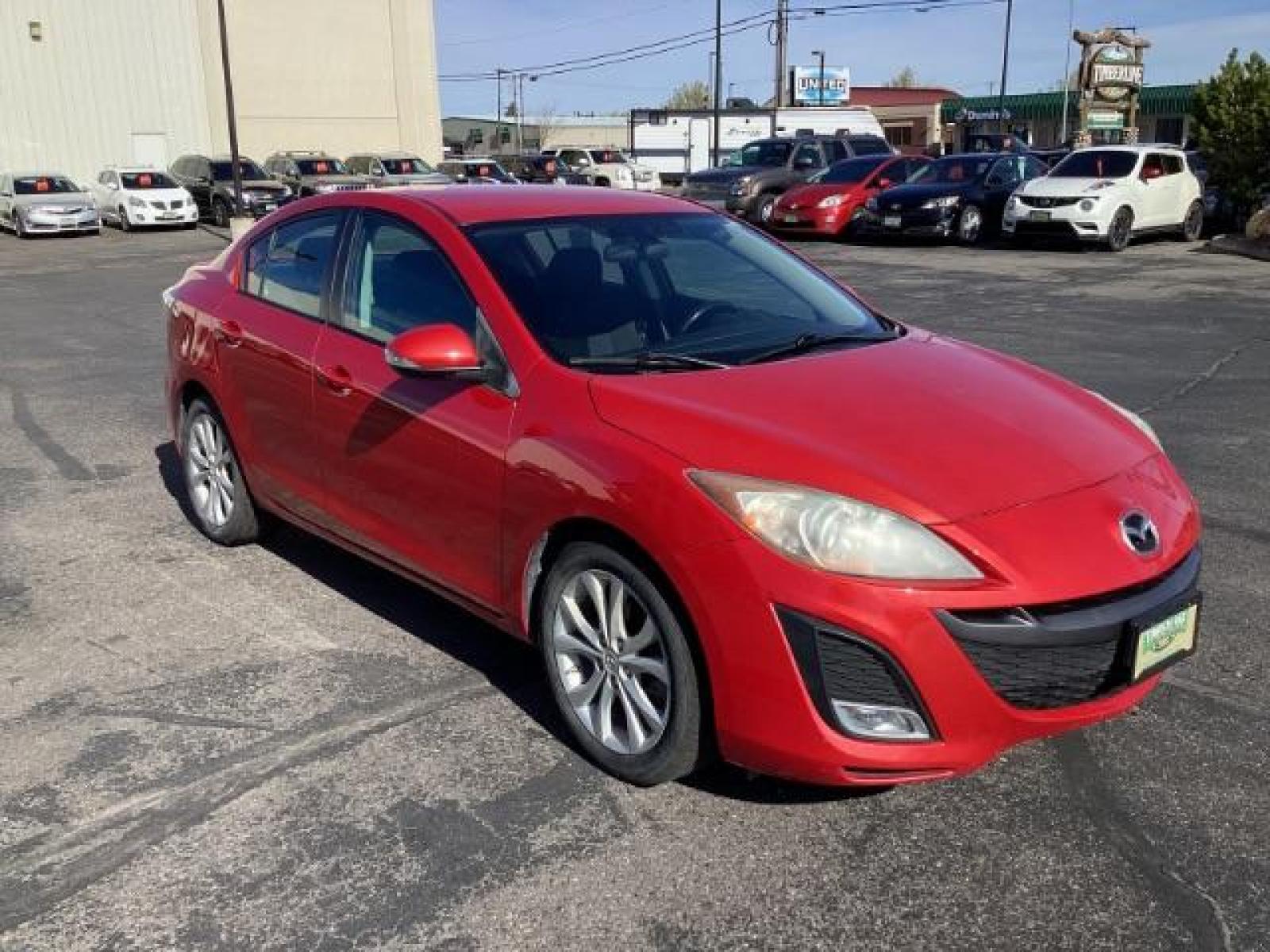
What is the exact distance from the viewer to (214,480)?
207 inches

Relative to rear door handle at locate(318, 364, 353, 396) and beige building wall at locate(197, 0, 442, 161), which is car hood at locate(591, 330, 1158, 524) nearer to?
rear door handle at locate(318, 364, 353, 396)

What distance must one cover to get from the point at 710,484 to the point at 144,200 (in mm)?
29388

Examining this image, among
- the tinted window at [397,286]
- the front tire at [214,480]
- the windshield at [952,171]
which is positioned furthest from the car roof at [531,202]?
the windshield at [952,171]

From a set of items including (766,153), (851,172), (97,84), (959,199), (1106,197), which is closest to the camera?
(1106,197)

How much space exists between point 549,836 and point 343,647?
1464mm

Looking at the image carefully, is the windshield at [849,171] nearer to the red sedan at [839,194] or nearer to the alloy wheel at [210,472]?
the red sedan at [839,194]

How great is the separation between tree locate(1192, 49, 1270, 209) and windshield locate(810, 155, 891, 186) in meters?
5.80

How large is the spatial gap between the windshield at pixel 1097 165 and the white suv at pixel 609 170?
18316 mm

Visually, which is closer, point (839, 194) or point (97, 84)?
point (839, 194)

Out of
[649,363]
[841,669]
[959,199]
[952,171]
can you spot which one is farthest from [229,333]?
[952,171]

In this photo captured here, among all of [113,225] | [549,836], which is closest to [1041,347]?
[549,836]

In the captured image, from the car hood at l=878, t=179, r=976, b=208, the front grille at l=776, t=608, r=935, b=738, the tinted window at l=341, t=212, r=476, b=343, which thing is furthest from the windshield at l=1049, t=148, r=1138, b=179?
the front grille at l=776, t=608, r=935, b=738

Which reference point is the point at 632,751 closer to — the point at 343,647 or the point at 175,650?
the point at 343,647

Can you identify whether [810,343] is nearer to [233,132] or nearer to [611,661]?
[611,661]
